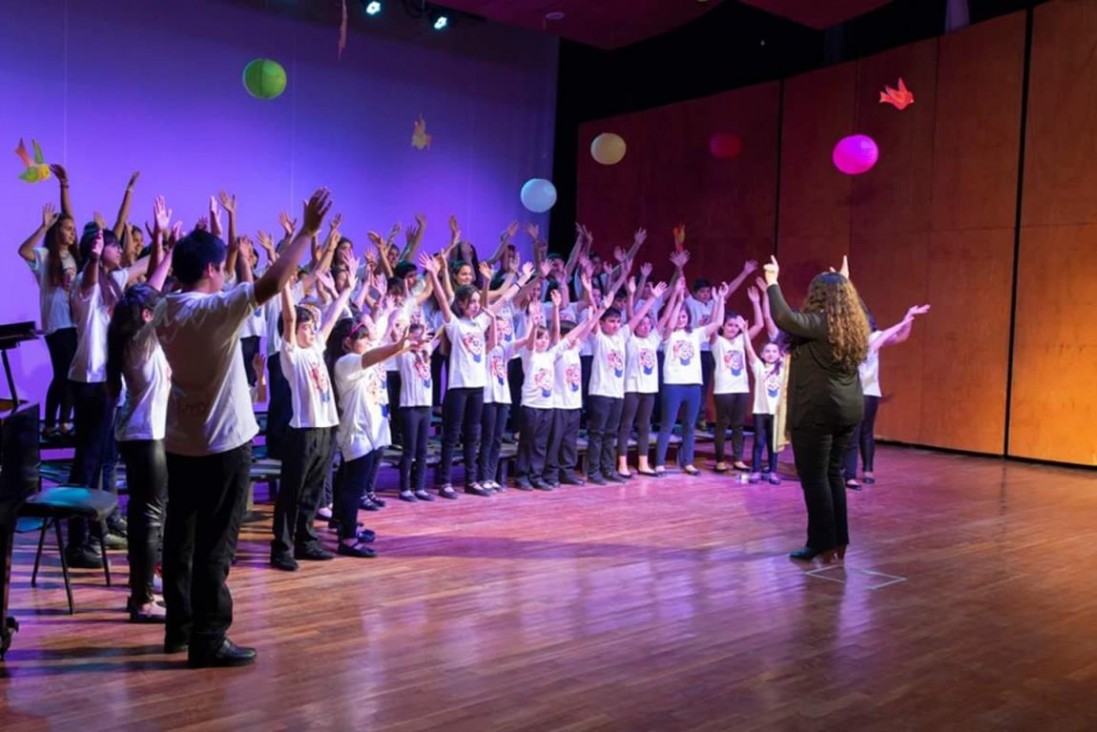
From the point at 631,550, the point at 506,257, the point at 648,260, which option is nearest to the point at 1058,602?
the point at 631,550

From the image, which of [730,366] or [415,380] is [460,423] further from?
[730,366]

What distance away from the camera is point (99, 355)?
4852 millimetres

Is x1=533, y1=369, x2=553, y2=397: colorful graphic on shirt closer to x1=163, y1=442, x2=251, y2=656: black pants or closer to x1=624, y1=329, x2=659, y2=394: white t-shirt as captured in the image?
x1=624, y1=329, x2=659, y2=394: white t-shirt

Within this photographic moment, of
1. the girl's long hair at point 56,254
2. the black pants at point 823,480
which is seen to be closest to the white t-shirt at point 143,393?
the girl's long hair at point 56,254

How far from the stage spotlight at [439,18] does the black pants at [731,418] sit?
5581mm

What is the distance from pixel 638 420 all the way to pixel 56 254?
14.9 feet

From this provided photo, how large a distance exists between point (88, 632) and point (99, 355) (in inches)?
65.7

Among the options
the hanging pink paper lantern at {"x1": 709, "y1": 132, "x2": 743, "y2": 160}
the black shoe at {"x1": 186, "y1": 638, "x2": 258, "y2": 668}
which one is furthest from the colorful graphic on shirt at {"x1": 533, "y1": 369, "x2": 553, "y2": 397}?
the hanging pink paper lantern at {"x1": 709, "y1": 132, "x2": 743, "y2": 160}

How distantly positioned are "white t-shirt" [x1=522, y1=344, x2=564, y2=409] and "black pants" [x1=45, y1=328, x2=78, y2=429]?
3041 mm

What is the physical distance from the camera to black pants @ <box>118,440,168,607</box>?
3736 mm

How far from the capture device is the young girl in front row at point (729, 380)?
817 centimetres

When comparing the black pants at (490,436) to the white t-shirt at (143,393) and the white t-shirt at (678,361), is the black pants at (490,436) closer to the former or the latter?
the white t-shirt at (678,361)

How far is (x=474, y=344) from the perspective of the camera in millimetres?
6715

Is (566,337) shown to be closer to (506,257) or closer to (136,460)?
(506,257)
